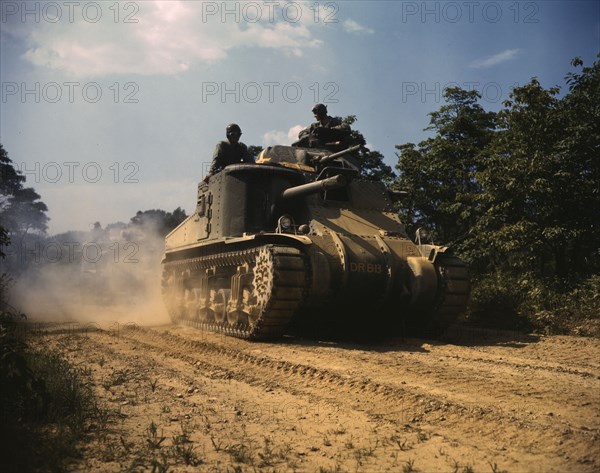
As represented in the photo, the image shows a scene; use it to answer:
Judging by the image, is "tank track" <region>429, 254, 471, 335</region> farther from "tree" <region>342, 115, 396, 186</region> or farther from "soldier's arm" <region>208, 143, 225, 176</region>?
"tree" <region>342, 115, 396, 186</region>

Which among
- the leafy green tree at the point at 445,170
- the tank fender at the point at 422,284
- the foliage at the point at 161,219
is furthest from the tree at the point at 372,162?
the tank fender at the point at 422,284

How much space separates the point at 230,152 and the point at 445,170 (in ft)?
38.1

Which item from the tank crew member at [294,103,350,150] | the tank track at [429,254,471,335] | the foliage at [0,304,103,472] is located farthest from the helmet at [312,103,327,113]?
the foliage at [0,304,103,472]

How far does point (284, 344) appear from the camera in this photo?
8.05 metres

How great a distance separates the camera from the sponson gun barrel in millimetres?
8578

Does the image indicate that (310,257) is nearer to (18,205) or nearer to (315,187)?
(315,187)

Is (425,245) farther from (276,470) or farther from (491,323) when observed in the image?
(276,470)

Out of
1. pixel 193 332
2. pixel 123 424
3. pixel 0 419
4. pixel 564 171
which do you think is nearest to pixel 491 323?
pixel 564 171

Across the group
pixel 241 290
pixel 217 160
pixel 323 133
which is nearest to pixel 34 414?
pixel 241 290

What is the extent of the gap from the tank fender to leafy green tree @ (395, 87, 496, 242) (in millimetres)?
10569

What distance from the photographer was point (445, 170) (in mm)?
20656

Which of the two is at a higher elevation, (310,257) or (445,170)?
(445,170)

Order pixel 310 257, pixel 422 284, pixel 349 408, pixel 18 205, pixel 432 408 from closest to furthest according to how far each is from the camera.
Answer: pixel 432 408, pixel 349 408, pixel 310 257, pixel 422 284, pixel 18 205

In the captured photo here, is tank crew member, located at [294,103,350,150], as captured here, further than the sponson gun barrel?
Yes
